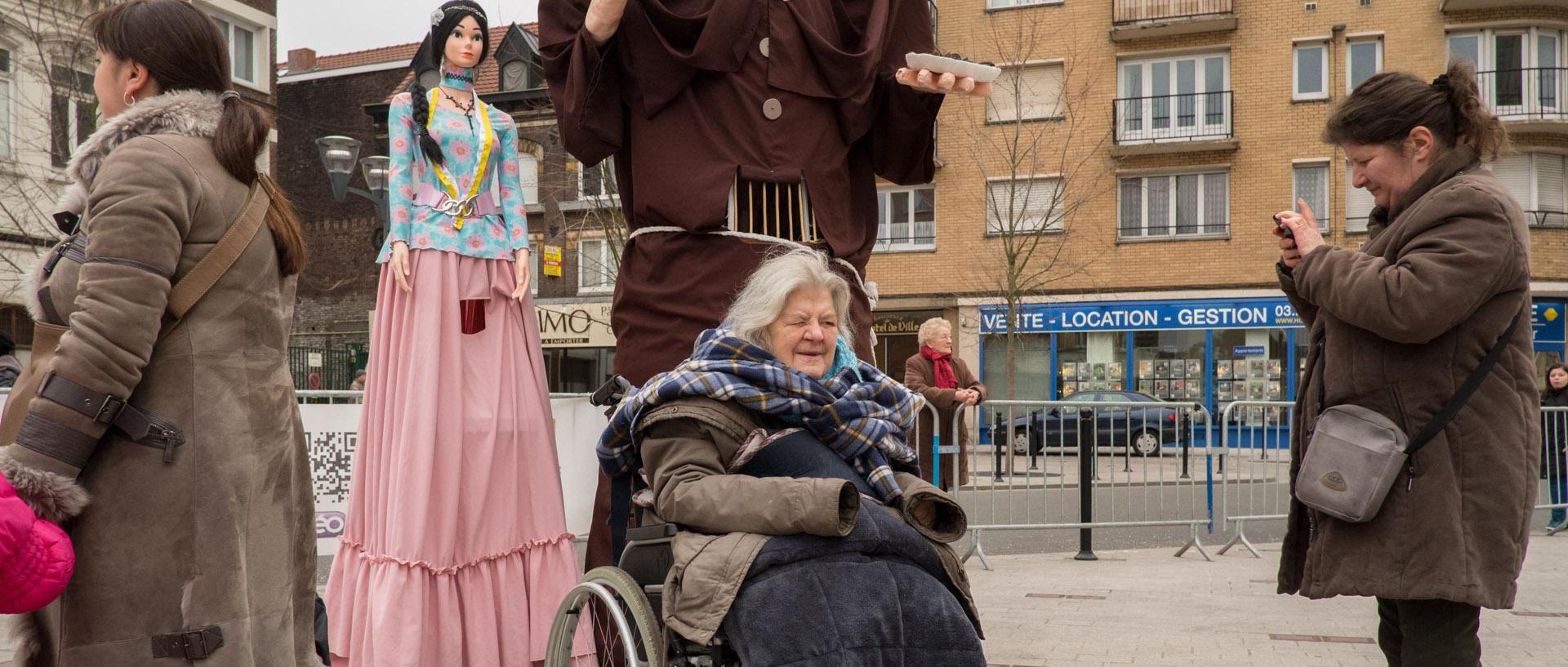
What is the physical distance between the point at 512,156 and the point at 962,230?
25624 mm

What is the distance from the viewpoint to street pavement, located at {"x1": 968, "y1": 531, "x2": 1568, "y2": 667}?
5.05m

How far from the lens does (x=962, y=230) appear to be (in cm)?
2931

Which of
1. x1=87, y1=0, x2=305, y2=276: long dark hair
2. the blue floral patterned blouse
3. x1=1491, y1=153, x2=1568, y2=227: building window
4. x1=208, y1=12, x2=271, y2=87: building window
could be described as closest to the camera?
x1=87, y1=0, x2=305, y2=276: long dark hair

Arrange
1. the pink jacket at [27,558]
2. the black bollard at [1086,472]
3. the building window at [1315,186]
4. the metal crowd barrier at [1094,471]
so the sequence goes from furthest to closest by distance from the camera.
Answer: the building window at [1315,186]
the metal crowd barrier at [1094,471]
the black bollard at [1086,472]
the pink jacket at [27,558]

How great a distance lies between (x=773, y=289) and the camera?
3141mm

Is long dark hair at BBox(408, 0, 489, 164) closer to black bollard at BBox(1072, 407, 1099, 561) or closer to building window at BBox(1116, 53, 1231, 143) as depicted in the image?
black bollard at BBox(1072, 407, 1099, 561)

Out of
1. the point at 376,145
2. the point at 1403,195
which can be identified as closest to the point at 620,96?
the point at 1403,195

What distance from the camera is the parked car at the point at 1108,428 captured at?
9305 mm

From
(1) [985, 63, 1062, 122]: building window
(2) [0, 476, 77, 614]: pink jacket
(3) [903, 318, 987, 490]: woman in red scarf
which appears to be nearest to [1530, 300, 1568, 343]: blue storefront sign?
(1) [985, 63, 1062, 122]: building window

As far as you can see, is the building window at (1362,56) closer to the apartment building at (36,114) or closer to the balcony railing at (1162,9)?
the balcony railing at (1162,9)

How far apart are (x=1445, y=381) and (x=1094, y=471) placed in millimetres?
6287

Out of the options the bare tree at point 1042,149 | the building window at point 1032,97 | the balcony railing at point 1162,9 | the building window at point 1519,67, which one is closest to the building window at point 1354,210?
the building window at point 1519,67

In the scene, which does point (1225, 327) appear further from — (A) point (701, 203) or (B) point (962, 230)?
(A) point (701, 203)

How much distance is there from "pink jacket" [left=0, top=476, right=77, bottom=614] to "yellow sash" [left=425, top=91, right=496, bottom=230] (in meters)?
1.86
